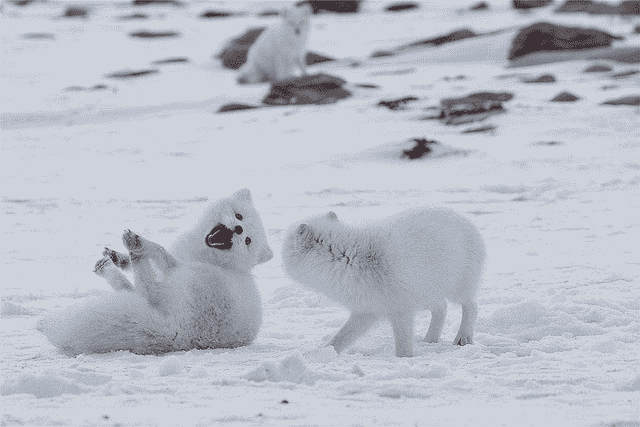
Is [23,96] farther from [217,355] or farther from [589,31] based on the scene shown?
[217,355]

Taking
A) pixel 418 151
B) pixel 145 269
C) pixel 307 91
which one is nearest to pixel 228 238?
pixel 145 269

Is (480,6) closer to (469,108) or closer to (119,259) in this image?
(469,108)

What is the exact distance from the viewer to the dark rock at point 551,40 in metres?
18.1

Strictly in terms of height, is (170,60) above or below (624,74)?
below

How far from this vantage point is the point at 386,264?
465 cm

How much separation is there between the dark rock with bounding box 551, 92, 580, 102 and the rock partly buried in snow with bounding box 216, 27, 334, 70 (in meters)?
7.17

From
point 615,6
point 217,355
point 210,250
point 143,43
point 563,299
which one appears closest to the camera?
point 217,355

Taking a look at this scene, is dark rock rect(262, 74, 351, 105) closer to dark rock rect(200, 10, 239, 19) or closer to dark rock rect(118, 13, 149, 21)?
dark rock rect(118, 13, 149, 21)

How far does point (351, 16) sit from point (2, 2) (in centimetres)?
1174

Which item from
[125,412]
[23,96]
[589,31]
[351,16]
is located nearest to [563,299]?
[125,412]

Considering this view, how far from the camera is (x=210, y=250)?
4883mm

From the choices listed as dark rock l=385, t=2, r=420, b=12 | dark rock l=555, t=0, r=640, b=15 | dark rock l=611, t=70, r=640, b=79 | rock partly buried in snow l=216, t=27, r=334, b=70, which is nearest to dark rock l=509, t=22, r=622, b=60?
dark rock l=611, t=70, r=640, b=79

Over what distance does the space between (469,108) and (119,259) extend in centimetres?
908

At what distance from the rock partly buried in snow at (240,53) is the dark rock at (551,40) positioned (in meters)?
4.12
